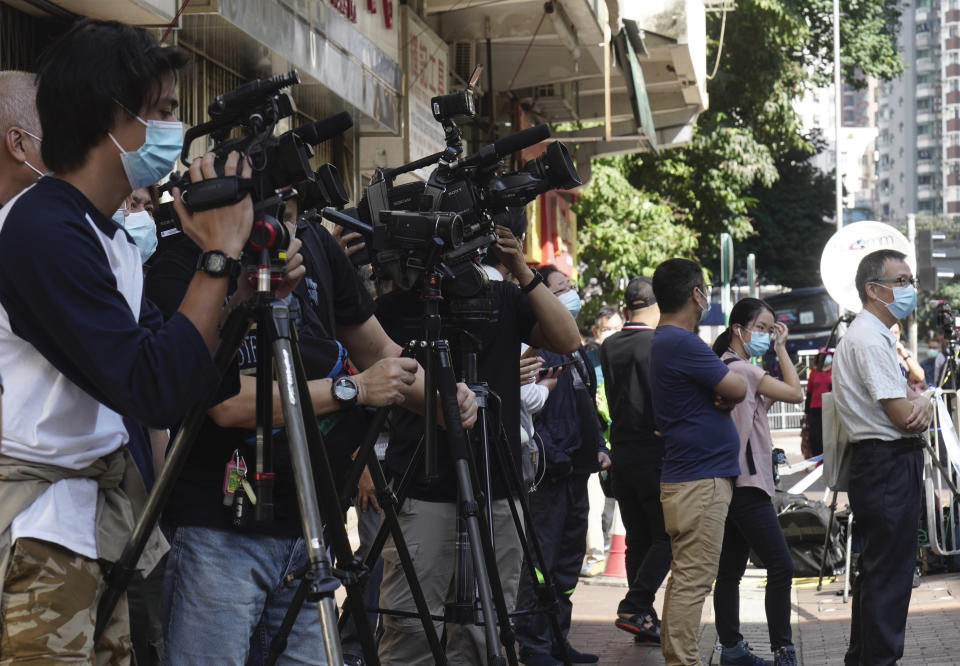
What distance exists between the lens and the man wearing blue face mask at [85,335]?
248 centimetres

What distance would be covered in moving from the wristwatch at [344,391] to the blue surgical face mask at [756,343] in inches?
207

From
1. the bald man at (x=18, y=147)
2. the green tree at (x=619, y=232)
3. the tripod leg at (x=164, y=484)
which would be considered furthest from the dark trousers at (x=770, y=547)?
the green tree at (x=619, y=232)

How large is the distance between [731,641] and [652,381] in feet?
5.25

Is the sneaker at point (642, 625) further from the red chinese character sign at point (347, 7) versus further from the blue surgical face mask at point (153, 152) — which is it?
the blue surgical face mask at point (153, 152)

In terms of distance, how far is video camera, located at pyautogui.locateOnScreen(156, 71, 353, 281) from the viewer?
105 inches

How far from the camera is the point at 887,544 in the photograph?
6.55 metres

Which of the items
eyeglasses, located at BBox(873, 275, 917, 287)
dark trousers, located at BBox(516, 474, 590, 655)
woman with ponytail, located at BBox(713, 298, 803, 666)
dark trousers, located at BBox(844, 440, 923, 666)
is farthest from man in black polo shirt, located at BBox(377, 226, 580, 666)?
woman with ponytail, located at BBox(713, 298, 803, 666)

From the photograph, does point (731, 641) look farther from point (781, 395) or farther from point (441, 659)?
point (441, 659)

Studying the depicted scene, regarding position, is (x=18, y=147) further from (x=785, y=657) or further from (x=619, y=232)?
(x=619, y=232)

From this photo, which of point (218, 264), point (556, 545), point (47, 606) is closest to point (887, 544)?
point (556, 545)

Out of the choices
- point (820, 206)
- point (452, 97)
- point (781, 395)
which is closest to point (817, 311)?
point (820, 206)

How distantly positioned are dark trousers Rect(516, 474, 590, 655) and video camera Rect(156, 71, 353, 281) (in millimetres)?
4702

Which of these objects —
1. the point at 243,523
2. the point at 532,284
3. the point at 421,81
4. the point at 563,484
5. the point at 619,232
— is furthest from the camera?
the point at 619,232

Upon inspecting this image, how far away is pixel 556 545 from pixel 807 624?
216 centimetres
